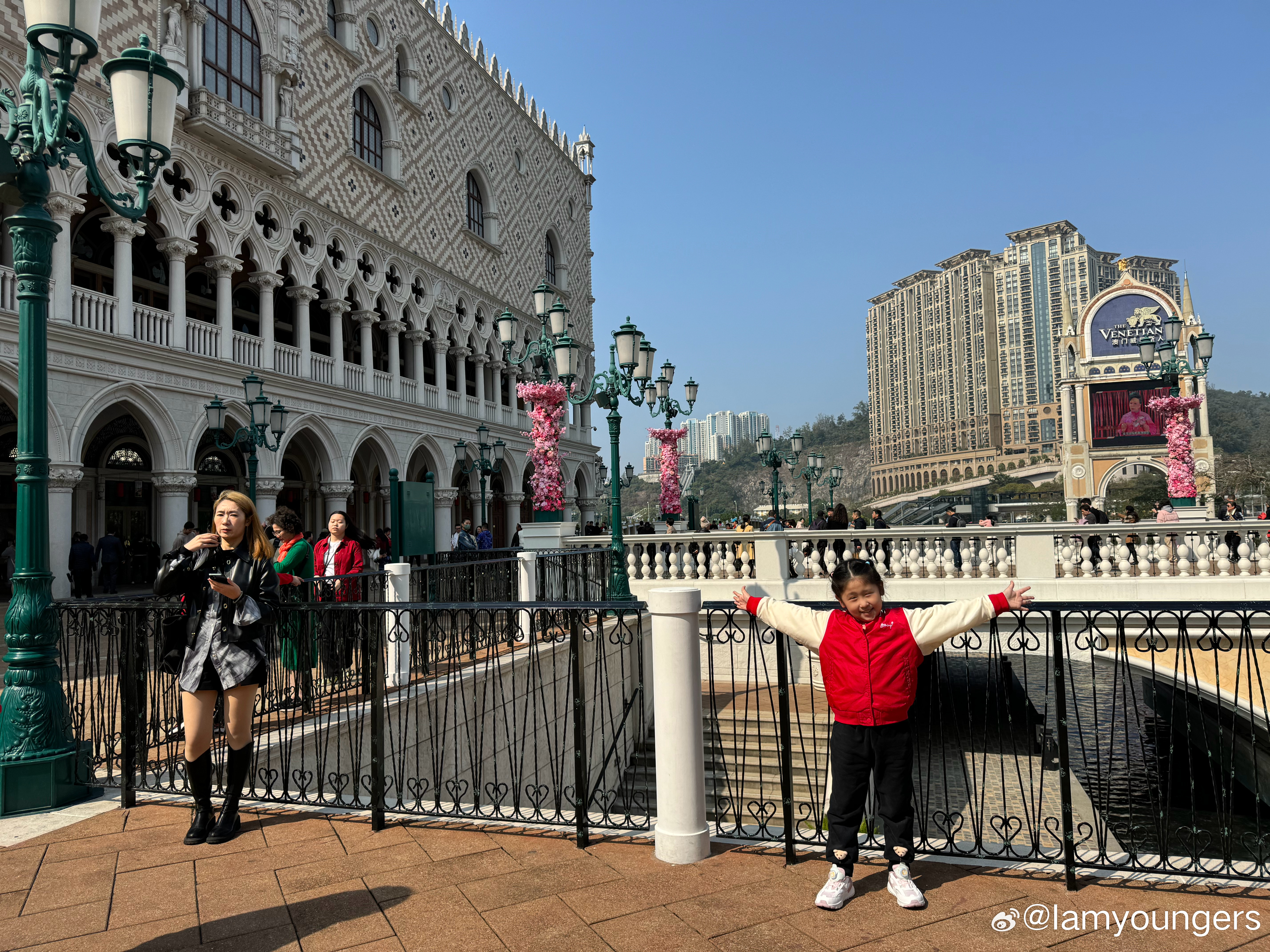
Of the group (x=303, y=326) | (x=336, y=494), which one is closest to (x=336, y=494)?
(x=336, y=494)

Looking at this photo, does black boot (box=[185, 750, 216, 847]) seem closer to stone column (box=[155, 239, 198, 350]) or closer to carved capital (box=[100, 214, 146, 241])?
stone column (box=[155, 239, 198, 350])

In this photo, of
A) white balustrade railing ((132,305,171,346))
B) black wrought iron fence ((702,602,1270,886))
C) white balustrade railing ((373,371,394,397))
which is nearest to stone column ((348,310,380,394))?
white balustrade railing ((373,371,394,397))

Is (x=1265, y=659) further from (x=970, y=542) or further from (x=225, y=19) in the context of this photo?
(x=225, y=19)

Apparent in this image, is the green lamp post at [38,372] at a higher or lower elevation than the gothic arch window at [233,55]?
lower

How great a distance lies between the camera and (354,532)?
376 inches

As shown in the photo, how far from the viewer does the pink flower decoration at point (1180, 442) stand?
17.9m

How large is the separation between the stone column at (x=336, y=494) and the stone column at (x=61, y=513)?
716cm

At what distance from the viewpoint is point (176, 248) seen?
16.8m

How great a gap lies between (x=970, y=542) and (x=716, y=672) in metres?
4.69

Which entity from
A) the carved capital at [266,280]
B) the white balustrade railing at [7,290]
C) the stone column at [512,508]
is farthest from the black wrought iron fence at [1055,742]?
the stone column at [512,508]

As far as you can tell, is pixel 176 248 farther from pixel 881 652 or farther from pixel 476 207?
pixel 881 652

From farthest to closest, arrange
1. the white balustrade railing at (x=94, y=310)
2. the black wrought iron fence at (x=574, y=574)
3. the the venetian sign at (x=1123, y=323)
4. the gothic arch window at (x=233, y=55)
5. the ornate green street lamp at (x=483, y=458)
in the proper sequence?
the the venetian sign at (x=1123, y=323) → the ornate green street lamp at (x=483, y=458) → the gothic arch window at (x=233, y=55) → the white balustrade railing at (x=94, y=310) → the black wrought iron fence at (x=574, y=574)

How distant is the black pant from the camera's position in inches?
128

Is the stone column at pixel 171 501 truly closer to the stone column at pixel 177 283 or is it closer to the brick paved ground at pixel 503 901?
the stone column at pixel 177 283
